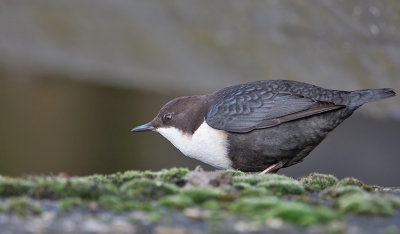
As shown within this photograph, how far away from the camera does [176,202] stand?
8.47 ft

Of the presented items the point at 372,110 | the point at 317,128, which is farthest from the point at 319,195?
the point at 372,110

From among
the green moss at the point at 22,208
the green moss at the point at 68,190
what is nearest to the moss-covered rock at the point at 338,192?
the green moss at the point at 68,190

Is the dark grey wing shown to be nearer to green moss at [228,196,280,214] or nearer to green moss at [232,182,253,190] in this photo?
green moss at [232,182,253,190]

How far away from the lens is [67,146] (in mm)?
8250

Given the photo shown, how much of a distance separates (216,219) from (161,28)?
15.6 feet

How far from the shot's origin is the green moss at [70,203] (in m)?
2.48

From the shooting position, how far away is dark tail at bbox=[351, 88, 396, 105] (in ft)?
17.6

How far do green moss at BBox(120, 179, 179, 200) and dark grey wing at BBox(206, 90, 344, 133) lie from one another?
2.58 m

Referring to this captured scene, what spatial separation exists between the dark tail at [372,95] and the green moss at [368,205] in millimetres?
2930

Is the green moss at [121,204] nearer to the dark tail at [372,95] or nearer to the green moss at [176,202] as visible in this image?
the green moss at [176,202]

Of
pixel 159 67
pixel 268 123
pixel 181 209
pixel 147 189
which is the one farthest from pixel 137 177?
pixel 159 67

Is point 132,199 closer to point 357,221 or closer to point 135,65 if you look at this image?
point 357,221

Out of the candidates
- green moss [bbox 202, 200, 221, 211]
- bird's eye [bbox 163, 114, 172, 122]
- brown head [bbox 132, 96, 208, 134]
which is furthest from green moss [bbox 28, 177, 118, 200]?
bird's eye [bbox 163, 114, 172, 122]

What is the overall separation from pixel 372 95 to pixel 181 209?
3.42 m
